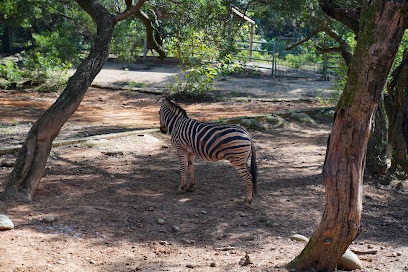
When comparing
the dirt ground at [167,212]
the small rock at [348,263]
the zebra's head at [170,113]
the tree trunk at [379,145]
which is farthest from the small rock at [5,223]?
the tree trunk at [379,145]

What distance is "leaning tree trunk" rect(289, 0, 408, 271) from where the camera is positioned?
3.53 metres

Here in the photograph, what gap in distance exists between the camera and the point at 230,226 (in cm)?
575

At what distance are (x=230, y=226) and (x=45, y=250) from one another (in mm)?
2275

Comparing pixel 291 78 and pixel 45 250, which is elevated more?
pixel 291 78

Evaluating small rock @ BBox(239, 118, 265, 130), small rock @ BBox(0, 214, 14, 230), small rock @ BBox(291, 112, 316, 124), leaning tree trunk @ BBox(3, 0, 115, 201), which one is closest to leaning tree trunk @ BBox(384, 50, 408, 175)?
small rock @ BBox(239, 118, 265, 130)

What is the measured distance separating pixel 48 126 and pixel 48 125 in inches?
0.5

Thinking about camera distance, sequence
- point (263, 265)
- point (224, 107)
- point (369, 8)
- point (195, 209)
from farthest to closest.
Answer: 1. point (224, 107)
2. point (195, 209)
3. point (263, 265)
4. point (369, 8)

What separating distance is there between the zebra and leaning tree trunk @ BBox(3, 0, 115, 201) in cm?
158

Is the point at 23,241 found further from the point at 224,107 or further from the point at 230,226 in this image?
the point at 224,107

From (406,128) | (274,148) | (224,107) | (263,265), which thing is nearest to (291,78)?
(224,107)

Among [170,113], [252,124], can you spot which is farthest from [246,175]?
[252,124]

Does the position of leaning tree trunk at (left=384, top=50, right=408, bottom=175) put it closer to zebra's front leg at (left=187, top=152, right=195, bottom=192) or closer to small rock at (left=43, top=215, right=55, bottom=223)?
zebra's front leg at (left=187, top=152, right=195, bottom=192)

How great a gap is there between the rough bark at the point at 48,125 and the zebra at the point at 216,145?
159 centimetres

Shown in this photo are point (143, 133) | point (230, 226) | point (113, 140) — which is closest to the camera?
point (230, 226)
